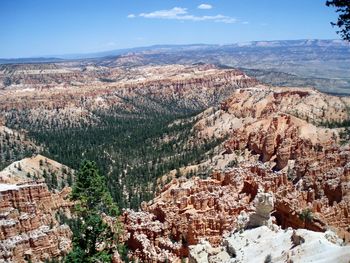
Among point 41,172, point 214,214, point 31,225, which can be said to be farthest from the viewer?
point 41,172

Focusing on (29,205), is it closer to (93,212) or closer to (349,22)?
(93,212)

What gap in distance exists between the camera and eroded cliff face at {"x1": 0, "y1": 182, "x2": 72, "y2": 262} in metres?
48.3

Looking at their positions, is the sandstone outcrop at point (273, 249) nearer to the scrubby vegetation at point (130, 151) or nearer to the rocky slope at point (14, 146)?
the scrubby vegetation at point (130, 151)

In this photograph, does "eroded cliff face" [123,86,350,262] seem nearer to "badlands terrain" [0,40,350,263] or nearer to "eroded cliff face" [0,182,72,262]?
"badlands terrain" [0,40,350,263]

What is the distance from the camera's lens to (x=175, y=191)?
57125 millimetres

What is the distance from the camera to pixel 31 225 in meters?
53.7

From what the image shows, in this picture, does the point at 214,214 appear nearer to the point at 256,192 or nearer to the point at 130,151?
the point at 256,192

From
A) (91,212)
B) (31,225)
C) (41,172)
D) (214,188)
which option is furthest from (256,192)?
(41,172)

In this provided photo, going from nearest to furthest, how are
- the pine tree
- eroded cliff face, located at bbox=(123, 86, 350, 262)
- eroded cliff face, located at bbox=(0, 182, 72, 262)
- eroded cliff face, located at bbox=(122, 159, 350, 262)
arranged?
the pine tree
eroded cliff face, located at bbox=(122, 159, 350, 262)
eroded cliff face, located at bbox=(123, 86, 350, 262)
eroded cliff face, located at bbox=(0, 182, 72, 262)

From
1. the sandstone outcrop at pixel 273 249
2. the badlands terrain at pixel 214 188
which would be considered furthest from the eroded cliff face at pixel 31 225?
the sandstone outcrop at pixel 273 249

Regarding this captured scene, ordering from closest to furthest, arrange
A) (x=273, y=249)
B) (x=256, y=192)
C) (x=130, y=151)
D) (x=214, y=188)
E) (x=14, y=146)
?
(x=273, y=249), (x=256, y=192), (x=214, y=188), (x=14, y=146), (x=130, y=151)

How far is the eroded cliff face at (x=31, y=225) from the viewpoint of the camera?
48.3 meters

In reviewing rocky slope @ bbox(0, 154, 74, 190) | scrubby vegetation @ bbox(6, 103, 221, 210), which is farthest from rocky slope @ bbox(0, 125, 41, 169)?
rocky slope @ bbox(0, 154, 74, 190)

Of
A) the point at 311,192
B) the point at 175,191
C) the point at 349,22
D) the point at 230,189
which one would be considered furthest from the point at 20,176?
the point at 349,22
